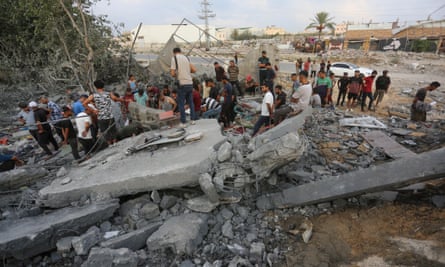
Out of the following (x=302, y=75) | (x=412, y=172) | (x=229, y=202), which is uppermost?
(x=302, y=75)

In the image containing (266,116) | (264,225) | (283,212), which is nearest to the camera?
(264,225)

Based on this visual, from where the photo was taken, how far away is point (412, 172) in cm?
300

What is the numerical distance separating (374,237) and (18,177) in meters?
5.57

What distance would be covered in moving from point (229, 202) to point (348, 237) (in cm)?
161

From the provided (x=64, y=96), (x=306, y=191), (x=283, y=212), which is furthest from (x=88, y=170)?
(x=64, y=96)

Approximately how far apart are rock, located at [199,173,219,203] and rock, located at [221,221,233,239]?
0.37 metres

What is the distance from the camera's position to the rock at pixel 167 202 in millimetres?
3445

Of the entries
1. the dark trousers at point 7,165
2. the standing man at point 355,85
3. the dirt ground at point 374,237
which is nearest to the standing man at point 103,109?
the dark trousers at point 7,165

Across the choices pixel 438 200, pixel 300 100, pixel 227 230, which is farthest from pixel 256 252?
pixel 300 100

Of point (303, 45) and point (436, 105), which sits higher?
point (303, 45)

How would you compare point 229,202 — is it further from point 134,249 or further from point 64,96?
point 64,96

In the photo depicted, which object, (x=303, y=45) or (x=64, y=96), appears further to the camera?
(x=303, y=45)

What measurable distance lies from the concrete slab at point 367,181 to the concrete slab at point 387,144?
1381mm

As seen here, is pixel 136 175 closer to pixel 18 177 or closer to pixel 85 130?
pixel 85 130
